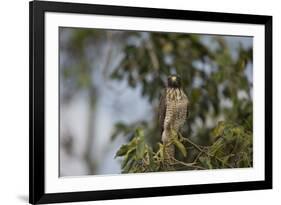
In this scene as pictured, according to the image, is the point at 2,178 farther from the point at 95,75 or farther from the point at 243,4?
the point at 243,4

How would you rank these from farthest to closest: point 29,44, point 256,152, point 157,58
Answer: point 256,152 → point 157,58 → point 29,44

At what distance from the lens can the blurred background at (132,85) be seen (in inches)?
56.7

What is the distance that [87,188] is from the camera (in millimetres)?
1451

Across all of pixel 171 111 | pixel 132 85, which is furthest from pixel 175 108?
pixel 132 85

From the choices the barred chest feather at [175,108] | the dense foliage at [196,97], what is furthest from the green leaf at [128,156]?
the barred chest feather at [175,108]

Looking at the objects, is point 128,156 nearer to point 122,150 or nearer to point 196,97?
point 122,150

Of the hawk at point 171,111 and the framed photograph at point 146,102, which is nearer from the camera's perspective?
the framed photograph at point 146,102

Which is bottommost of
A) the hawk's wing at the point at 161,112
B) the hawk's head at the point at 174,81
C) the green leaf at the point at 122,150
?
the green leaf at the point at 122,150

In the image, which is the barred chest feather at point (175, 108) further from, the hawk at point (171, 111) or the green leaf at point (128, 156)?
the green leaf at point (128, 156)

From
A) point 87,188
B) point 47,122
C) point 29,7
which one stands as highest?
point 29,7

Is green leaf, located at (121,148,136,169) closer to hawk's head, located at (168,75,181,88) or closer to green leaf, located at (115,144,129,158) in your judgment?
green leaf, located at (115,144,129,158)

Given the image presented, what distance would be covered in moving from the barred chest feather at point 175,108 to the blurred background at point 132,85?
0.02m

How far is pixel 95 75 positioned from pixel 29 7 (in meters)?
0.23

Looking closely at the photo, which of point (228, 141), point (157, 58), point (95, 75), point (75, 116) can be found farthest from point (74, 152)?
point (228, 141)
